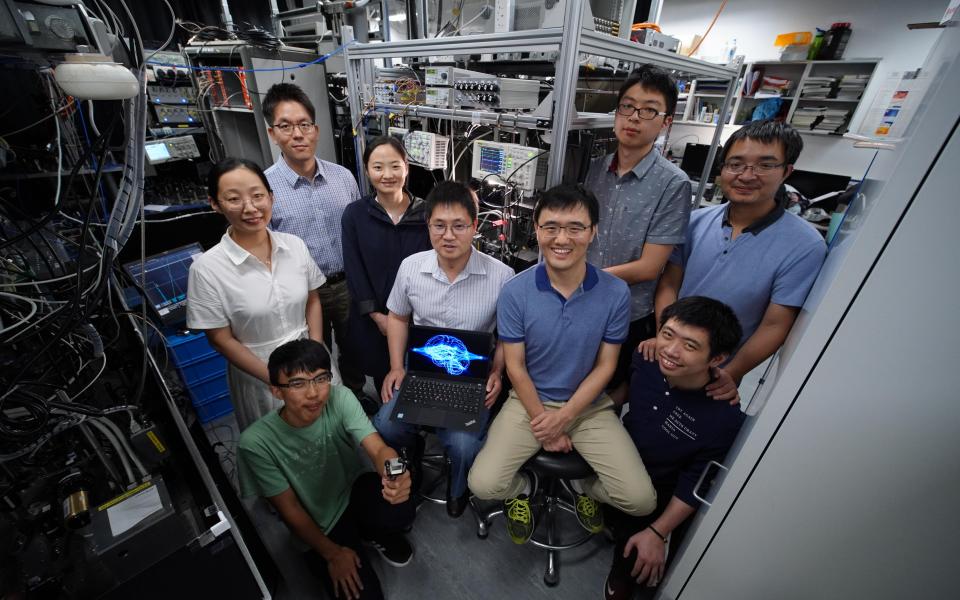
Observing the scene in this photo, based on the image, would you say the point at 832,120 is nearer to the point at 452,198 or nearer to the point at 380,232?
the point at 452,198

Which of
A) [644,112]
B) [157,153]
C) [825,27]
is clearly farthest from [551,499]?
[825,27]

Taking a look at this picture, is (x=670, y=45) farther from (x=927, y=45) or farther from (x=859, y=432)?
(x=927, y=45)

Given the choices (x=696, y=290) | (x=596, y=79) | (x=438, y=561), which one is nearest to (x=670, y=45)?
(x=596, y=79)

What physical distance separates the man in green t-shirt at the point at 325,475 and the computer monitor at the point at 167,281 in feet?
4.12

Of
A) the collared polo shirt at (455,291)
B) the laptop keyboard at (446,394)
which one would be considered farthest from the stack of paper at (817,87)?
the laptop keyboard at (446,394)

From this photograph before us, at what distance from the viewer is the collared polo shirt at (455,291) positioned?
1.52 m

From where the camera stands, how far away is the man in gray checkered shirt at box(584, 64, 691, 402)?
142 centimetres

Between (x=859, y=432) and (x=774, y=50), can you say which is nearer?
(x=859, y=432)

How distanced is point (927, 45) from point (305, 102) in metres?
6.03

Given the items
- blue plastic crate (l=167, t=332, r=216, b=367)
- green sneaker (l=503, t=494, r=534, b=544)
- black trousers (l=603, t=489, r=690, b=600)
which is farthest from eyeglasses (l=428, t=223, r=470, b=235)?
blue plastic crate (l=167, t=332, r=216, b=367)

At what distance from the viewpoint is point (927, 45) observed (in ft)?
12.6

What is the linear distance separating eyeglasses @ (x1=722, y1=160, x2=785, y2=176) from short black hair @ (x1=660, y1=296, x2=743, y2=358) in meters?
0.50

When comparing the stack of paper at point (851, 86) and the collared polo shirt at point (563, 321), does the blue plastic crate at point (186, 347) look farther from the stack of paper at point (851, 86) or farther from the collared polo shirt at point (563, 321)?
the stack of paper at point (851, 86)

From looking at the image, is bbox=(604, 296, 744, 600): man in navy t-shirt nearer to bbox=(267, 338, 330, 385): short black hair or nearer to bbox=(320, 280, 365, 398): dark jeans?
bbox=(267, 338, 330, 385): short black hair
